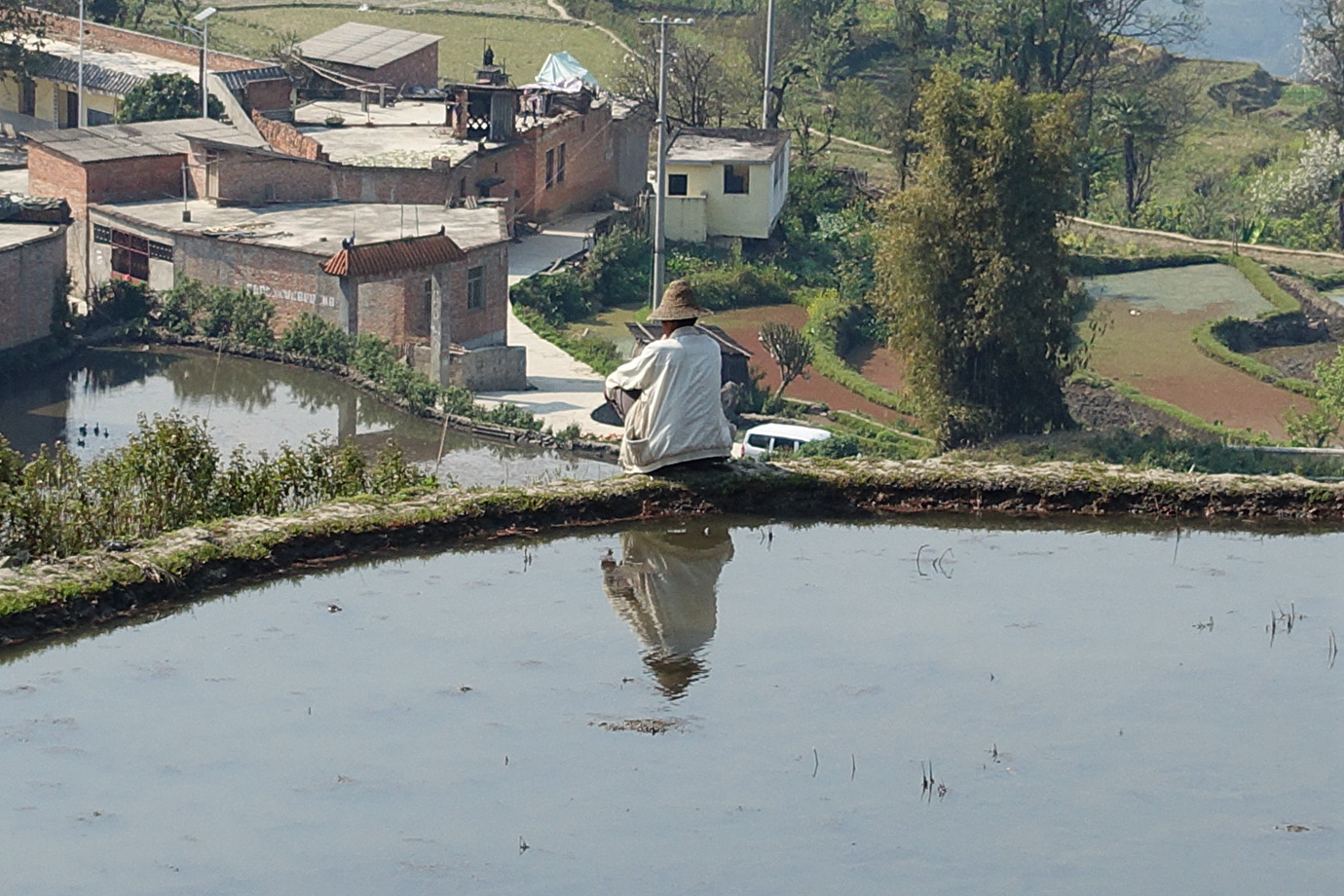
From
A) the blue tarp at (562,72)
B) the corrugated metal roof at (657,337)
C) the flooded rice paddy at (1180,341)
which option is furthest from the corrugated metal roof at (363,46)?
the corrugated metal roof at (657,337)

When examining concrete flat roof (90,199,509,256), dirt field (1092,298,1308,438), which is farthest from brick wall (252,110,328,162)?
dirt field (1092,298,1308,438)

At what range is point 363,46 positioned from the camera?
50.2 meters

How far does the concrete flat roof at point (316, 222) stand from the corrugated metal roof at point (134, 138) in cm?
102

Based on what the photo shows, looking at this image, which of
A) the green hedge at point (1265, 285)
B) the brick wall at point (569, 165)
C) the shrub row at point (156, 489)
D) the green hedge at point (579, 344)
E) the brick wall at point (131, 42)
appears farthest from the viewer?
the brick wall at point (131, 42)

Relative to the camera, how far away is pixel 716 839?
641 cm

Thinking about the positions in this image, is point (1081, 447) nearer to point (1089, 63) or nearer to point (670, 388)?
point (670, 388)

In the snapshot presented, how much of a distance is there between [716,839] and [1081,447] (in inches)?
847

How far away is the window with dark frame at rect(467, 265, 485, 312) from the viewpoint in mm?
32781

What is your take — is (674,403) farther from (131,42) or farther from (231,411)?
(131,42)

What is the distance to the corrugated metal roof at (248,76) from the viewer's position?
4328 centimetres

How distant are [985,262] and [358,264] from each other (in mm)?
9112

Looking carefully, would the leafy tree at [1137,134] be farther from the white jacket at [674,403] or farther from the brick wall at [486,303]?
the white jacket at [674,403]

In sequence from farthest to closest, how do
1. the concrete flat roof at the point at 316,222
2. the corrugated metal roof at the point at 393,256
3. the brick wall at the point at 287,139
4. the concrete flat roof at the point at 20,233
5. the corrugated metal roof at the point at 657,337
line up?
the brick wall at the point at 287,139, the concrete flat roof at the point at 316,222, the corrugated metal roof at the point at 657,337, the concrete flat roof at the point at 20,233, the corrugated metal roof at the point at 393,256

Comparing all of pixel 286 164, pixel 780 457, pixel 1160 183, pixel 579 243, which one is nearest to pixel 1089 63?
pixel 1160 183
